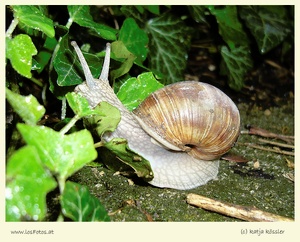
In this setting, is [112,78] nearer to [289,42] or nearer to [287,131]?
[287,131]

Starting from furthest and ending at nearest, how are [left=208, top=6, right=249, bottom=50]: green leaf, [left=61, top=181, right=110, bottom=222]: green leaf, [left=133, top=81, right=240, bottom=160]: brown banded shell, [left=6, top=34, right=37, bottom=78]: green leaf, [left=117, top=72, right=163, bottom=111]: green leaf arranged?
[left=208, top=6, right=249, bottom=50]: green leaf
[left=117, top=72, right=163, bottom=111]: green leaf
[left=133, top=81, right=240, bottom=160]: brown banded shell
[left=6, top=34, right=37, bottom=78]: green leaf
[left=61, top=181, right=110, bottom=222]: green leaf

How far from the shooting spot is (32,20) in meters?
2.07

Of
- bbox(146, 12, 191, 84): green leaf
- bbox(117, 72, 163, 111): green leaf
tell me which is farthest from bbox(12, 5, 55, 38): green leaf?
bbox(146, 12, 191, 84): green leaf

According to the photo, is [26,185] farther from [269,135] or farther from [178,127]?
[269,135]

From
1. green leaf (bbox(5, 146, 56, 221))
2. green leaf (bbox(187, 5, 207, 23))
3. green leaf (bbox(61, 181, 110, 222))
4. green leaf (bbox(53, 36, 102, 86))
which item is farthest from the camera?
green leaf (bbox(187, 5, 207, 23))

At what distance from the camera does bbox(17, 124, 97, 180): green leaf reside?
1.66 metres

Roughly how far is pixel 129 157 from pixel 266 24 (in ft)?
7.19

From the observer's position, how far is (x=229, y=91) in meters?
3.85

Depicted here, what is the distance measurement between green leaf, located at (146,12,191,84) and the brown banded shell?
3.20ft

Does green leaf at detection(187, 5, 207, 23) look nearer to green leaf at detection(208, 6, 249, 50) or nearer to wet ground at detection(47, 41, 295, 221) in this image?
green leaf at detection(208, 6, 249, 50)

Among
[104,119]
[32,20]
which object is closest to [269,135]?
[104,119]

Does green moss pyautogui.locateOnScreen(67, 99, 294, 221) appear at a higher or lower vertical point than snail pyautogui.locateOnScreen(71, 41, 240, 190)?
lower

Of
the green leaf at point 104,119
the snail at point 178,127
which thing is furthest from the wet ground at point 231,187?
the green leaf at point 104,119

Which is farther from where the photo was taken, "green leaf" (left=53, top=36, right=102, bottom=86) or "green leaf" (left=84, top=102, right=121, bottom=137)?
"green leaf" (left=53, top=36, right=102, bottom=86)
